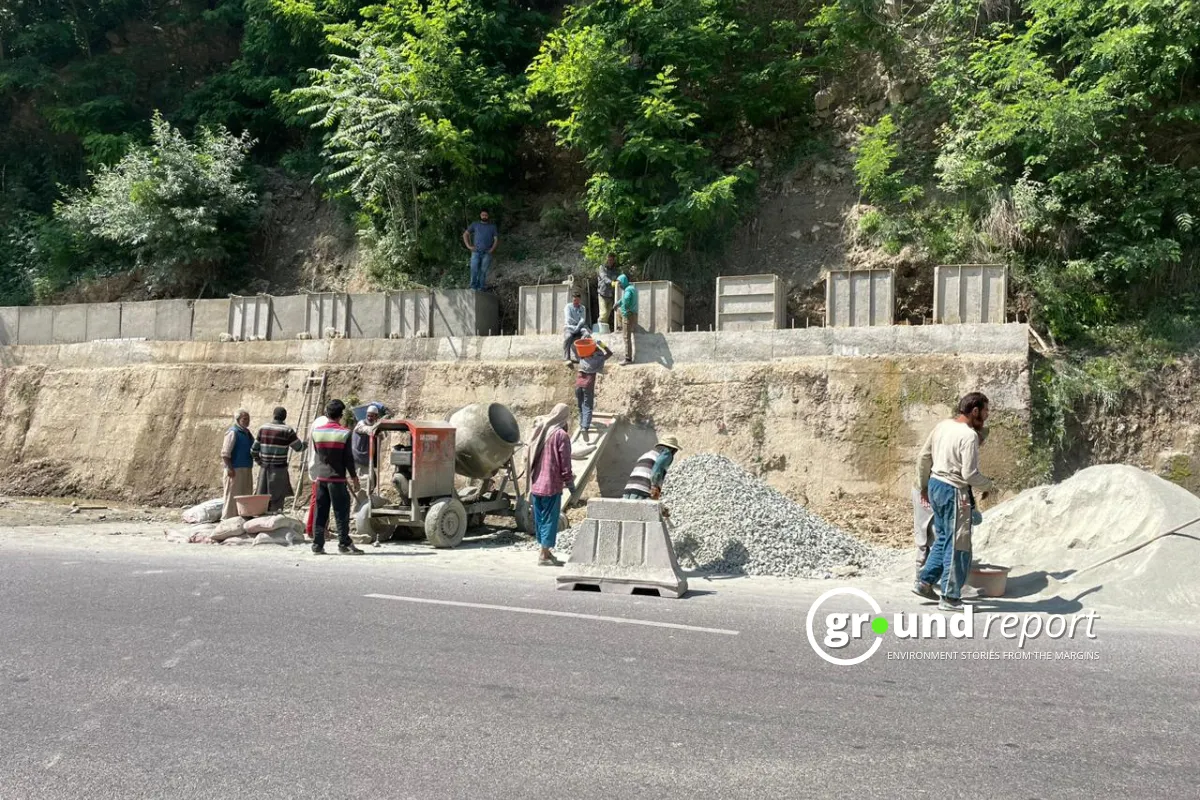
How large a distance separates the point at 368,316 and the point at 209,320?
3606 mm

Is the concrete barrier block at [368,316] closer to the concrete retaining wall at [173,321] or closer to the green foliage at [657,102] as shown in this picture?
the concrete retaining wall at [173,321]

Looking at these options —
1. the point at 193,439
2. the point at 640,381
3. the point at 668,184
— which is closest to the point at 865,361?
the point at 640,381

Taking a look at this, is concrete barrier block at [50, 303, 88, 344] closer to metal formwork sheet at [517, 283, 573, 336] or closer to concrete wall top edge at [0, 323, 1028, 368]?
concrete wall top edge at [0, 323, 1028, 368]

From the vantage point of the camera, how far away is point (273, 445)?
41.0 ft

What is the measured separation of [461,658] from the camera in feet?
18.0

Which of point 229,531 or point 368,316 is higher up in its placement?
point 368,316

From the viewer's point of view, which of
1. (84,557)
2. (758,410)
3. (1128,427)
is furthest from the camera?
(758,410)

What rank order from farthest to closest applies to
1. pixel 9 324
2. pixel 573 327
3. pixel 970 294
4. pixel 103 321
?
pixel 9 324 < pixel 103 321 < pixel 573 327 < pixel 970 294

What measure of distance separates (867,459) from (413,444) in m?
6.39

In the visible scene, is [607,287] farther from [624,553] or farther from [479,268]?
[624,553]

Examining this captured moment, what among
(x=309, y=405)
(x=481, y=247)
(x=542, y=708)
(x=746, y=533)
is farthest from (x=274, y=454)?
(x=542, y=708)

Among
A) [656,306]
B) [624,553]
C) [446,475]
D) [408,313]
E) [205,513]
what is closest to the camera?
[624,553]

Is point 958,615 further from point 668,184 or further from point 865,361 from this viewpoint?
point 668,184

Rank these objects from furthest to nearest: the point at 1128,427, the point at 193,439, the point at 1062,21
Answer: the point at 193,439 < the point at 1062,21 < the point at 1128,427
